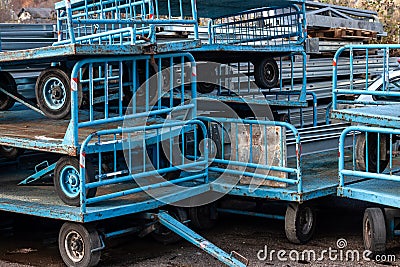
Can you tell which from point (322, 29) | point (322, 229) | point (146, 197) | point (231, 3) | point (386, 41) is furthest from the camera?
point (386, 41)

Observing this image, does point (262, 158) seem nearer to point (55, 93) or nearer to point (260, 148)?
point (260, 148)

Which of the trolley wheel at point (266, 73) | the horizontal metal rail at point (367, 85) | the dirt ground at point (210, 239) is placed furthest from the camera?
the trolley wheel at point (266, 73)

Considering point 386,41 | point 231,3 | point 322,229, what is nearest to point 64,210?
point 322,229

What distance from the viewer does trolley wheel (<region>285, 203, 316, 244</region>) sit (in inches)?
263

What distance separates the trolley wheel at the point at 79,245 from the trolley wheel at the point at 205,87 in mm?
4158

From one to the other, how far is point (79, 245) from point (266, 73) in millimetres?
4626

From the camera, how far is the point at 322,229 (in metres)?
7.57

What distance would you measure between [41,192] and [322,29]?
7.69 metres

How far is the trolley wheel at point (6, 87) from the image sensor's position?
26.6 ft

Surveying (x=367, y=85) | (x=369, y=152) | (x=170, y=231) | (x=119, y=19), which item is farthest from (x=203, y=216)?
(x=119, y=19)

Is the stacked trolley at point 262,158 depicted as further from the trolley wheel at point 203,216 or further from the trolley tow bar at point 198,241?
the trolley tow bar at point 198,241

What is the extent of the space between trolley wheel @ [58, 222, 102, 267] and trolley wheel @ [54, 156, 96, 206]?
24cm

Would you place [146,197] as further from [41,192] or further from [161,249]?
[41,192]

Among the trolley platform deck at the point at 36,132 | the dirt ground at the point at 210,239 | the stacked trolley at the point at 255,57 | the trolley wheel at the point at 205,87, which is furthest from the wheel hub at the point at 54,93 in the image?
the trolley wheel at the point at 205,87
